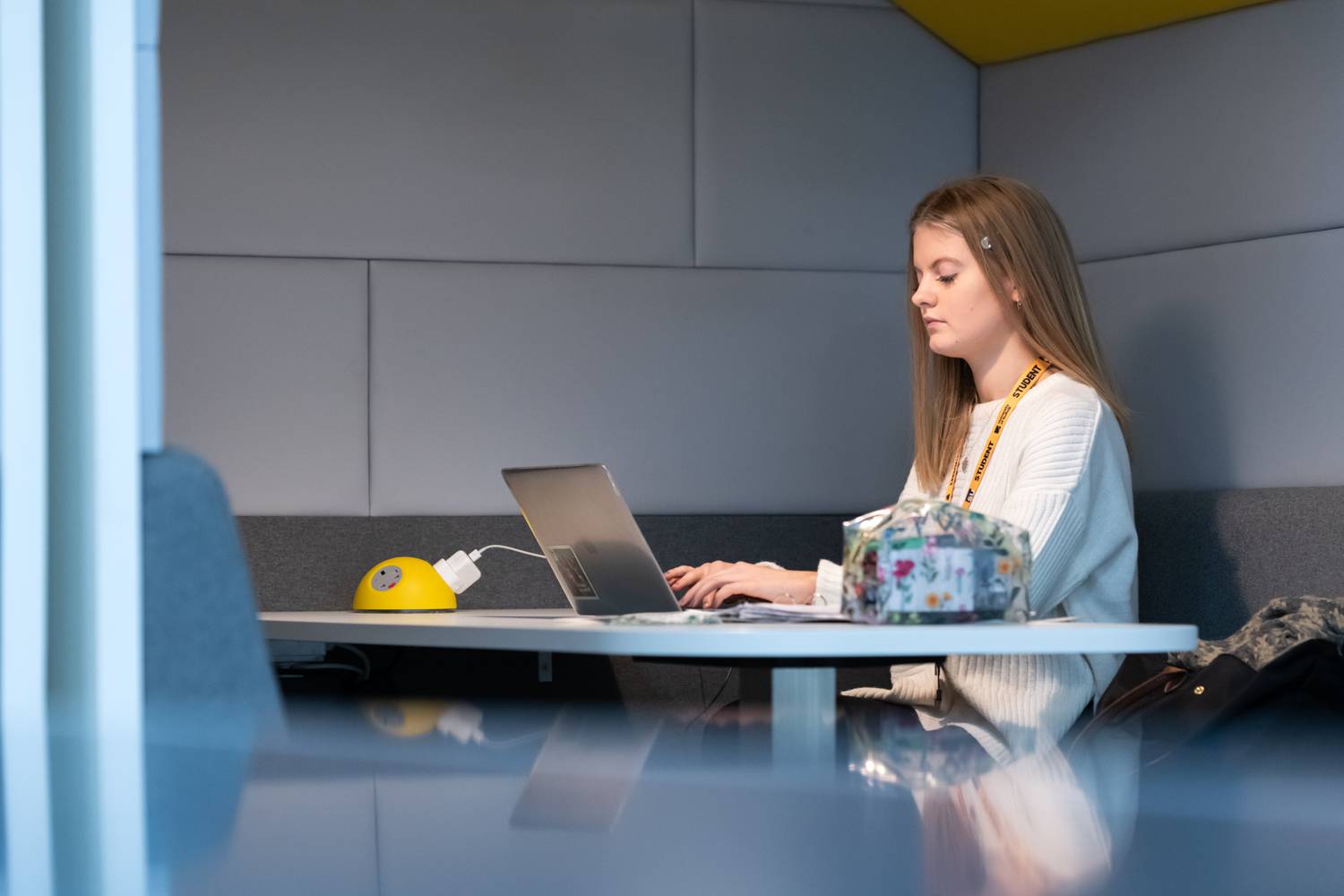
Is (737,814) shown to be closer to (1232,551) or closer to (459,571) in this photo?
(459,571)

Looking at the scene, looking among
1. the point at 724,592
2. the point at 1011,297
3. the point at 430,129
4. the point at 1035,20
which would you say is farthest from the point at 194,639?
the point at 1035,20

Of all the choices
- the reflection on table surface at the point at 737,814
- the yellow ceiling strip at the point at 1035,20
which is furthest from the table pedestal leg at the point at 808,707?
the yellow ceiling strip at the point at 1035,20

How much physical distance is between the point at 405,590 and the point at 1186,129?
165 centimetres

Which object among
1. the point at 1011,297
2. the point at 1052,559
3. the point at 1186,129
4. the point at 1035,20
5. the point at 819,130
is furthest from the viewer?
the point at 819,130

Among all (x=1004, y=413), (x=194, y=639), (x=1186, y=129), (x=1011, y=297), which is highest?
(x=1186, y=129)

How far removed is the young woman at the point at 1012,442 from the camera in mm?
1958

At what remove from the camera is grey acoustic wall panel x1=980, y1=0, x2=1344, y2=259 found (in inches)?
103

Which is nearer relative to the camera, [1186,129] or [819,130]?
[1186,129]

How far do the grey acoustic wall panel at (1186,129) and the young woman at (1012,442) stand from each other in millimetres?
491

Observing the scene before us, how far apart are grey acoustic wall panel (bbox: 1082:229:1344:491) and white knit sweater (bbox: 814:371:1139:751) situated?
19.0 inches

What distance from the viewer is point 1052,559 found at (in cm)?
196

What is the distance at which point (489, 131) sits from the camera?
314 centimetres

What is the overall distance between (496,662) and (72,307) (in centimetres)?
209

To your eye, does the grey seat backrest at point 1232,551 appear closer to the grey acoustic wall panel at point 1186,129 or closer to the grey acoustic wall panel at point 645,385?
the grey acoustic wall panel at point 1186,129
